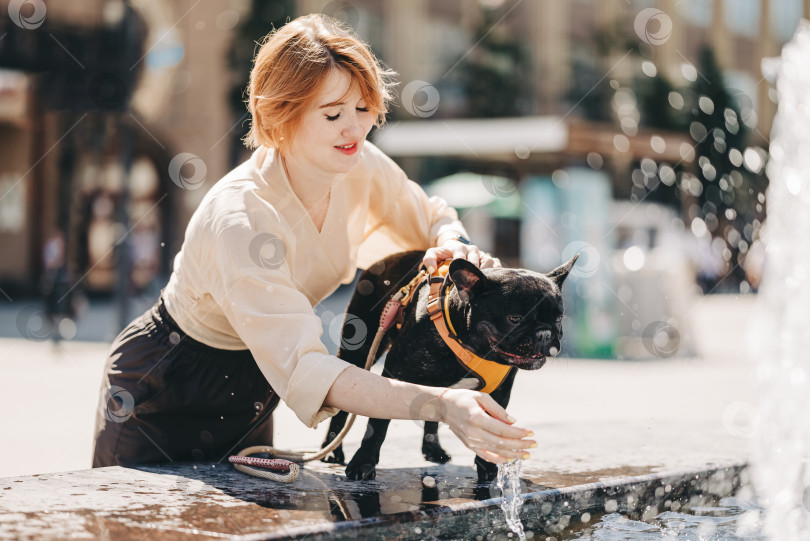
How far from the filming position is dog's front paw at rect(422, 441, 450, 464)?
332cm

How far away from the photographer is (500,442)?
2135mm

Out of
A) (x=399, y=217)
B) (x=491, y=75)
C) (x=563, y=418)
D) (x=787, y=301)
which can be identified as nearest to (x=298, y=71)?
(x=399, y=217)

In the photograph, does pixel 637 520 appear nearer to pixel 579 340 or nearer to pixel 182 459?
pixel 182 459

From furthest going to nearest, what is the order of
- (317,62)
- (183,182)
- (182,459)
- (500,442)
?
(183,182) < (182,459) < (317,62) < (500,442)

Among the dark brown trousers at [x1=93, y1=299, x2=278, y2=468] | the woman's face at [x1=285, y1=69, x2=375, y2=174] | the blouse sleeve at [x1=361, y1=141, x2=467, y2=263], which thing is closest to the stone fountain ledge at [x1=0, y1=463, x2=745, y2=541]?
the dark brown trousers at [x1=93, y1=299, x2=278, y2=468]

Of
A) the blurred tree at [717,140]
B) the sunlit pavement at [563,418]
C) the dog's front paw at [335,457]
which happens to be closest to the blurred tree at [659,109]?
the blurred tree at [717,140]

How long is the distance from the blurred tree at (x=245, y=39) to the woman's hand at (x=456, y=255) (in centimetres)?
1979

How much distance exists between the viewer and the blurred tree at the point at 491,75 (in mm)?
28250

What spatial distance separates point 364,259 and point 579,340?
804 cm

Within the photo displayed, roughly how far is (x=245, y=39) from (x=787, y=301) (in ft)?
68.3

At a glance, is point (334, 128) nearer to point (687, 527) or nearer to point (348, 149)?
point (348, 149)

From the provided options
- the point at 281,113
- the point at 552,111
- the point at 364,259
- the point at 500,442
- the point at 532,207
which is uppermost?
the point at 552,111

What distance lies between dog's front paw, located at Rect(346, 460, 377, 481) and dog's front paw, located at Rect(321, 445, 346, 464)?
1.24ft

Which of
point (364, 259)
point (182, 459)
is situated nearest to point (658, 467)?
point (364, 259)
